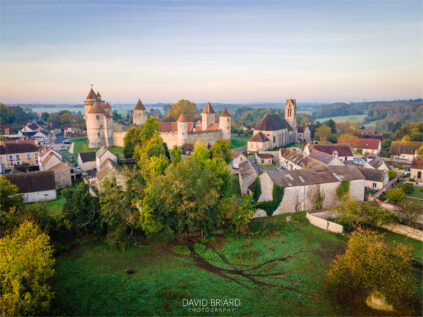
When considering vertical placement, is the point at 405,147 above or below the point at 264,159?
above

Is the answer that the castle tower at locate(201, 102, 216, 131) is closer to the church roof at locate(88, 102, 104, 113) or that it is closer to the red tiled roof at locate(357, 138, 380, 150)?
the church roof at locate(88, 102, 104, 113)

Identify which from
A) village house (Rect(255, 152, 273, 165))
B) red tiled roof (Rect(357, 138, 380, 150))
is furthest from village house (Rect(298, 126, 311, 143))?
village house (Rect(255, 152, 273, 165))

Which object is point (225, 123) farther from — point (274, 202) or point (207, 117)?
point (274, 202)

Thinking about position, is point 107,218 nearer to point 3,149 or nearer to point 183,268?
point 183,268

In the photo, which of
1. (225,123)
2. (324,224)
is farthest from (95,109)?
(324,224)

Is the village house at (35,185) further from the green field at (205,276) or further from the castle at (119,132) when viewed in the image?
the castle at (119,132)

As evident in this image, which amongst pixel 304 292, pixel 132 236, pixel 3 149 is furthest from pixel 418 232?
pixel 3 149
